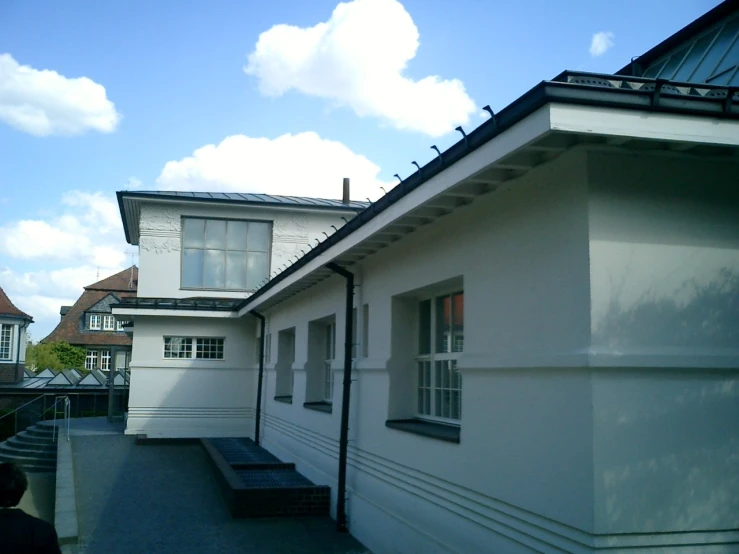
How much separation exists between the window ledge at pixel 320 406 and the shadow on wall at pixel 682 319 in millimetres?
6808

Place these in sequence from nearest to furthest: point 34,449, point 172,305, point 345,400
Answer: point 345,400, point 34,449, point 172,305

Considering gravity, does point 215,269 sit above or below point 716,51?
below

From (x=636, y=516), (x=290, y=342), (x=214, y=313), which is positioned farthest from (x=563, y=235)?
(x=214, y=313)

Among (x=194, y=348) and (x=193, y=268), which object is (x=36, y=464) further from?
(x=193, y=268)

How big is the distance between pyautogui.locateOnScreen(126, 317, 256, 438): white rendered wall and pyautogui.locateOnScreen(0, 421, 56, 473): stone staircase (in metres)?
2.07

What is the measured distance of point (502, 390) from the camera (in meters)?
5.79

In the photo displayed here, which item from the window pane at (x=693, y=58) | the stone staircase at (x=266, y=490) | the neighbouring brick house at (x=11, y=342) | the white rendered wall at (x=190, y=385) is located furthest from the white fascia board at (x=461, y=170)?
the neighbouring brick house at (x=11, y=342)

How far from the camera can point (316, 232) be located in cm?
2152

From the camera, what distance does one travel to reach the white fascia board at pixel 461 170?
14.7 ft

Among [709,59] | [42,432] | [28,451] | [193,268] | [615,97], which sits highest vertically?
[709,59]

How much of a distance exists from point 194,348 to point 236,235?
133 inches

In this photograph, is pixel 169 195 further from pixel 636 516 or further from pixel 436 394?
pixel 636 516

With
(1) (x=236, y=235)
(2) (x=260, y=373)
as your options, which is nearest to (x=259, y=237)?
(1) (x=236, y=235)

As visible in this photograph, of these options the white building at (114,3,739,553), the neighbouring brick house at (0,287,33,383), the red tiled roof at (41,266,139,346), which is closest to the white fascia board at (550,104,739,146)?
the white building at (114,3,739,553)
